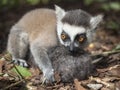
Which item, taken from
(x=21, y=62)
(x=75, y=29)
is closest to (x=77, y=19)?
(x=75, y=29)

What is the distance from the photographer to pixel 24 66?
298 inches

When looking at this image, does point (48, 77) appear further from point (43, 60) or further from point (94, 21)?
point (94, 21)

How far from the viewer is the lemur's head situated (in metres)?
7.15

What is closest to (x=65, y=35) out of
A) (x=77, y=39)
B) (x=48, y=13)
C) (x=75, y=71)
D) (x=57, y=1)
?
(x=77, y=39)

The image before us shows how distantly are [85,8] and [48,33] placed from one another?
14.9 feet

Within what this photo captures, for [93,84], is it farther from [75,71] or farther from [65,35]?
[65,35]

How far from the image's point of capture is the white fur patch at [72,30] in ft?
23.4

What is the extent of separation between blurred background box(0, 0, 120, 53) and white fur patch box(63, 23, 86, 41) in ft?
7.05

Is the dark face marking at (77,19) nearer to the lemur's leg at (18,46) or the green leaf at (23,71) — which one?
the lemur's leg at (18,46)

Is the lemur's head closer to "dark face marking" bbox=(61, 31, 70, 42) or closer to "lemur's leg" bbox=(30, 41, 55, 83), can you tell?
"dark face marking" bbox=(61, 31, 70, 42)

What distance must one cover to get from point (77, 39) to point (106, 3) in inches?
195

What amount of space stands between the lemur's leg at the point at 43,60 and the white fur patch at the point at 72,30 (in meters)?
0.65

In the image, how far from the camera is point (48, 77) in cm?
676

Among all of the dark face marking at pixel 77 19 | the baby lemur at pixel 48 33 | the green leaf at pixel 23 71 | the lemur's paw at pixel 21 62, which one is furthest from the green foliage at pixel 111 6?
the green leaf at pixel 23 71
